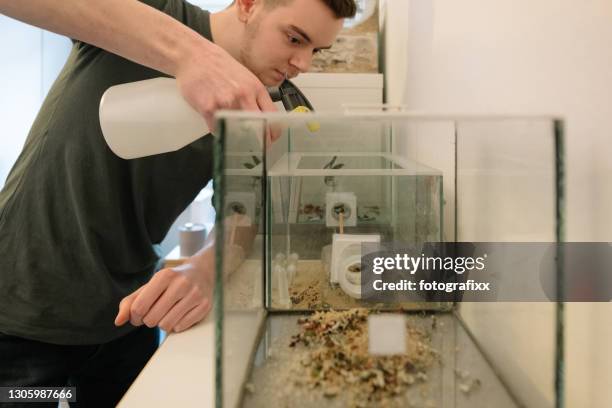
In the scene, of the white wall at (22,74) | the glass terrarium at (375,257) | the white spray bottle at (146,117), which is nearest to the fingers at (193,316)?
the glass terrarium at (375,257)

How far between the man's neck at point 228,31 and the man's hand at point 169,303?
0.70m

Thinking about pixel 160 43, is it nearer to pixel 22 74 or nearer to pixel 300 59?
pixel 300 59

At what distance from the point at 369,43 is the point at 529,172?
5.51 feet

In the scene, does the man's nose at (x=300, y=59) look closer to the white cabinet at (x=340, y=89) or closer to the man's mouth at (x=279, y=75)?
the man's mouth at (x=279, y=75)

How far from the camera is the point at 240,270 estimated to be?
1.59 ft

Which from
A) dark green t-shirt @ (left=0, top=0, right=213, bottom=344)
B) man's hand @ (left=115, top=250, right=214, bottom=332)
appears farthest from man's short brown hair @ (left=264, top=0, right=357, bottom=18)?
man's hand @ (left=115, top=250, right=214, bottom=332)

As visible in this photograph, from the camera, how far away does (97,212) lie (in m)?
1.03

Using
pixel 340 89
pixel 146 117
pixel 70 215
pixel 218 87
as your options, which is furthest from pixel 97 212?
pixel 340 89

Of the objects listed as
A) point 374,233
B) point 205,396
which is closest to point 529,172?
point 374,233

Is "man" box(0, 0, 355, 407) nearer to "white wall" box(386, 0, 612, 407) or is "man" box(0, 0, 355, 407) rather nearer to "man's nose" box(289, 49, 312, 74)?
"man's nose" box(289, 49, 312, 74)

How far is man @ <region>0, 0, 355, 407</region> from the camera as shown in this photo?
2.52 ft

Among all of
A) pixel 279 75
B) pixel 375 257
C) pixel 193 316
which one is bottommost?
pixel 193 316

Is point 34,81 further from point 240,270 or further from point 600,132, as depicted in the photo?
point 600,132

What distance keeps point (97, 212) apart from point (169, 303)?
0.42m
